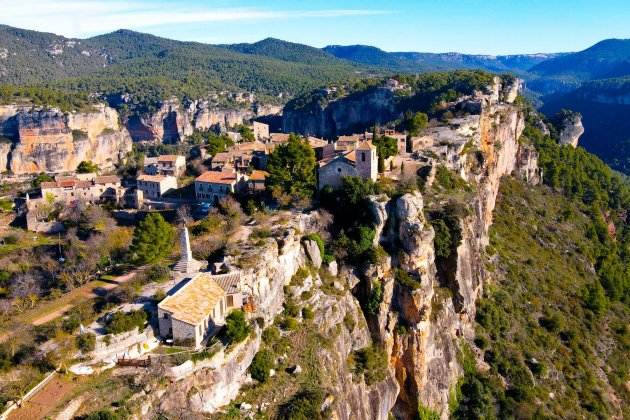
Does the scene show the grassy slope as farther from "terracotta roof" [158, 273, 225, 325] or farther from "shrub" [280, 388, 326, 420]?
"terracotta roof" [158, 273, 225, 325]

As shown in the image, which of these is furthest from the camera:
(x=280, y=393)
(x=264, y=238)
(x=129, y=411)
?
(x=264, y=238)

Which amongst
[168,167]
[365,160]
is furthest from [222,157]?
[365,160]

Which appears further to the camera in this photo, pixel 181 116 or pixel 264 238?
pixel 181 116

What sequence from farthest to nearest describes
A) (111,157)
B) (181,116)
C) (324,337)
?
(181,116) → (111,157) → (324,337)

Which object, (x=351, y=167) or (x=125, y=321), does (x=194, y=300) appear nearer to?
(x=125, y=321)

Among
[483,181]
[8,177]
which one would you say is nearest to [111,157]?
[8,177]

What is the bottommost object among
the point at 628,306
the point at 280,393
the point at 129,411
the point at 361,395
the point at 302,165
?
the point at 628,306

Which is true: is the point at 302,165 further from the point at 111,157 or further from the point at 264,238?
the point at 111,157
